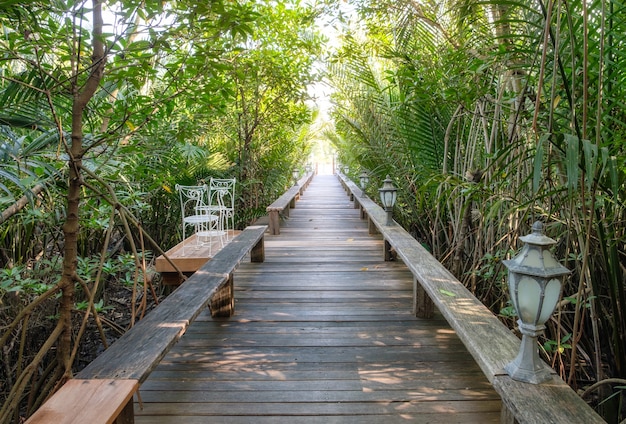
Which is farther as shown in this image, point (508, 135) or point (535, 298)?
point (508, 135)

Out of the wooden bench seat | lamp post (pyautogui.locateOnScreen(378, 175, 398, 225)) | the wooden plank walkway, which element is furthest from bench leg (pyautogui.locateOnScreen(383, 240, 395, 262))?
the wooden bench seat

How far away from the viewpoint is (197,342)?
2.47m

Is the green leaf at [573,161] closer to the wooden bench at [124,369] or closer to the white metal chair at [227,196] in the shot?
the wooden bench at [124,369]

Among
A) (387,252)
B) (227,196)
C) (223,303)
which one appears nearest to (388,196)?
(387,252)

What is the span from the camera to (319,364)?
2176 millimetres

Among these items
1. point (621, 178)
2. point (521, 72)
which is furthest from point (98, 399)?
point (521, 72)

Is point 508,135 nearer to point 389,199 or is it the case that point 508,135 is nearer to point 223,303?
point 389,199

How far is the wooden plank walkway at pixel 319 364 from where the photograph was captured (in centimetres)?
177

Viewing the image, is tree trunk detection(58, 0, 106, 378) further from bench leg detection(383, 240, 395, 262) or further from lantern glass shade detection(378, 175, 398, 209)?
bench leg detection(383, 240, 395, 262)

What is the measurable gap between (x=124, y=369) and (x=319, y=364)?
3.62ft

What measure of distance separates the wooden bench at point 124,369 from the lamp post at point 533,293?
3.71ft

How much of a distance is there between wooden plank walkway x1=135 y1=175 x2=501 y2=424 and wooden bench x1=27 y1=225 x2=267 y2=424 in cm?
38

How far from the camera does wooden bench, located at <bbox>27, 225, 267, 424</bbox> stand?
3.59ft

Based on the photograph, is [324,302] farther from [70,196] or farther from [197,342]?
[70,196]
